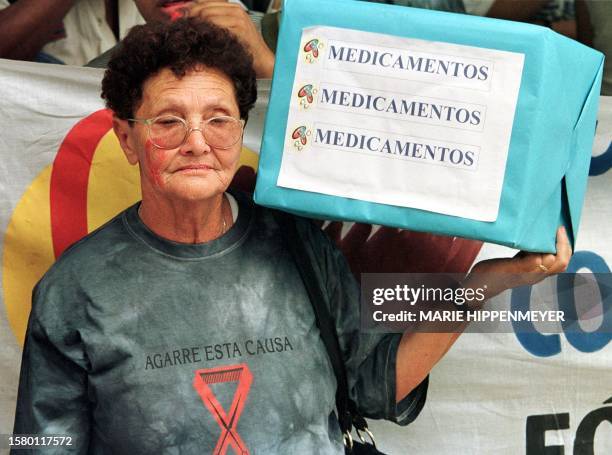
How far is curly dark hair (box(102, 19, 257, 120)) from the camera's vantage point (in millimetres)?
2002

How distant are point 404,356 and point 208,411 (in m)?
0.44

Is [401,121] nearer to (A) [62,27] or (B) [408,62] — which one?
(B) [408,62]

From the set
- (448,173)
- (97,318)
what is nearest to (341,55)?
(448,173)

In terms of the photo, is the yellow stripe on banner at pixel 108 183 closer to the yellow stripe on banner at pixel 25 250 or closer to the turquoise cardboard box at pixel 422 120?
the yellow stripe on banner at pixel 25 250

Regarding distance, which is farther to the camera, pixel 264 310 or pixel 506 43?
pixel 264 310

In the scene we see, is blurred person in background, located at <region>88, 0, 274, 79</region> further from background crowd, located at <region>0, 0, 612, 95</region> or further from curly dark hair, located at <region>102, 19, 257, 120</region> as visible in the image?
curly dark hair, located at <region>102, 19, 257, 120</region>

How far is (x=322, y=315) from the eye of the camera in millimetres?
2084

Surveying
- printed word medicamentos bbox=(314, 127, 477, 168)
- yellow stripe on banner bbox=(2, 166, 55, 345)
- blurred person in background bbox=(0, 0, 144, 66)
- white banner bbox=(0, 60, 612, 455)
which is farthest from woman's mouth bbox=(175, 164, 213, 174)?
blurred person in background bbox=(0, 0, 144, 66)

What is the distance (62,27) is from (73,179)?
61 cm

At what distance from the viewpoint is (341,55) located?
1.94 metres

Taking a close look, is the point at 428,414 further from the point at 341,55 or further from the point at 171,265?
the point at 341,55

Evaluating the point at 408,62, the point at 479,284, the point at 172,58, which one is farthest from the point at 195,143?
the point at 479,284

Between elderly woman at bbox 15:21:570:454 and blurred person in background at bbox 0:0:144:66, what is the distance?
30.5 inches

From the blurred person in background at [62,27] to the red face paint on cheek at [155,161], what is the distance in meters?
0.94
